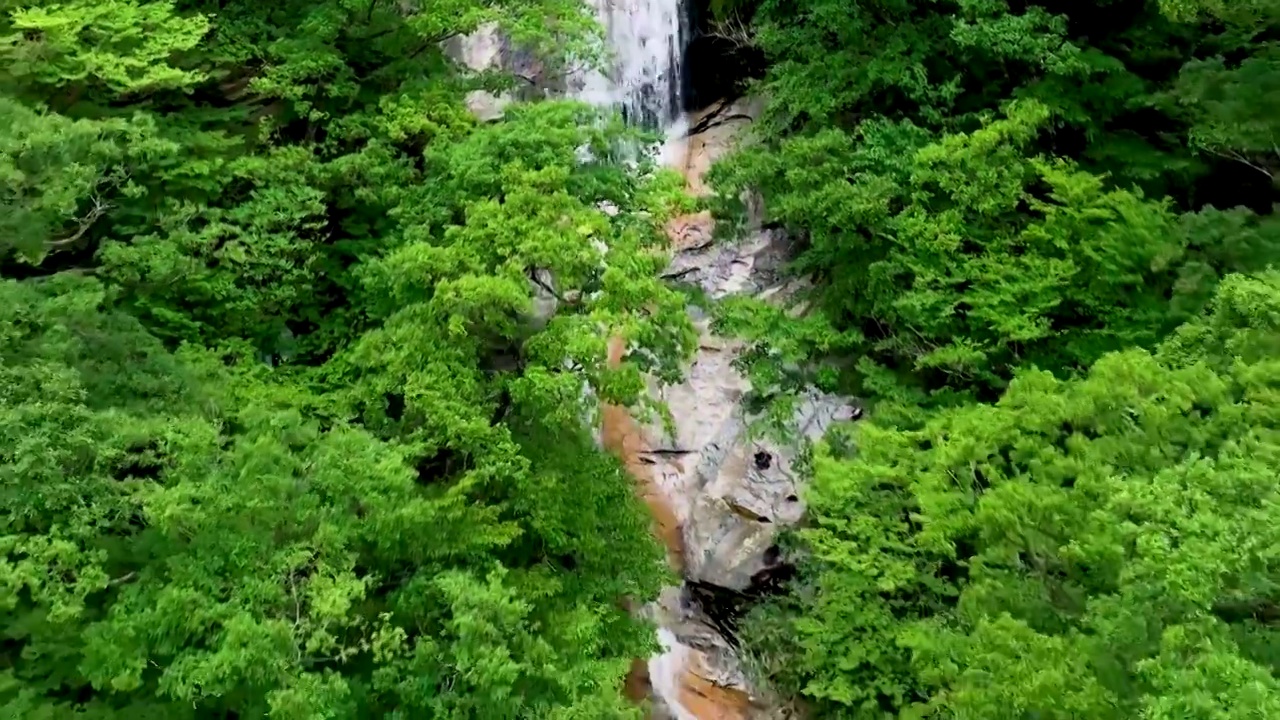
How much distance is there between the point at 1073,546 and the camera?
589 cm

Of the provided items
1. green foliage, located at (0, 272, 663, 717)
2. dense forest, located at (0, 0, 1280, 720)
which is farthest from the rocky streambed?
green foliage, located at (0, 272, 663, 717)

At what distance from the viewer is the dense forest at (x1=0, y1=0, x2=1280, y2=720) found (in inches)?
219

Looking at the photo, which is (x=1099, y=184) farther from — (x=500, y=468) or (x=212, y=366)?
(x=212, y=366)

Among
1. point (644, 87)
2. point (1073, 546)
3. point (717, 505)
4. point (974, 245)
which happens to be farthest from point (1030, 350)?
point (644, 87)

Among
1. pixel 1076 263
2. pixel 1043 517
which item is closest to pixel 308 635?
pixel 1043 517

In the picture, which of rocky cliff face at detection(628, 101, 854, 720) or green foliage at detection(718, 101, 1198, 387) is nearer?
green foliage at detection(718, 101, 1198, 387)

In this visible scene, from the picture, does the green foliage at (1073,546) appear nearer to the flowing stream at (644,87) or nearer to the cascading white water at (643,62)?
the flowing stream at (644,87)

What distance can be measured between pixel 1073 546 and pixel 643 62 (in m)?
11.1

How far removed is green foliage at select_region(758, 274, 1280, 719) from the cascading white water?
25.3 feet

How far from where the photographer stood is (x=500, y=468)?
6.89 m

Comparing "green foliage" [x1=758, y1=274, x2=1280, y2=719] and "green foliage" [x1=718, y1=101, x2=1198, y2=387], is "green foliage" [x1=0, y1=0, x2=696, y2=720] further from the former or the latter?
"green foliage" [x1=718, y1=101, x2=1198, y2=387]

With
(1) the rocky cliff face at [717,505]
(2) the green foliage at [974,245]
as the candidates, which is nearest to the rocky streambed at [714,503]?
(1) the rocky cliff face at [717,505]

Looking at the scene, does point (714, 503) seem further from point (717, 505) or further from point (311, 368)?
point (311, 368)

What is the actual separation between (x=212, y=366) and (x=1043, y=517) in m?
7.28
